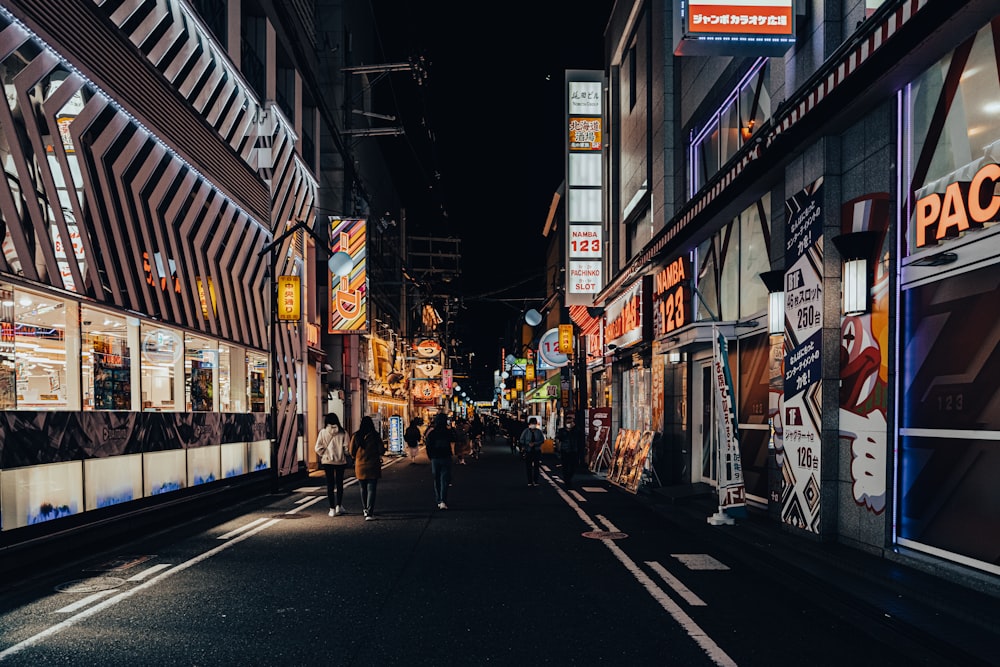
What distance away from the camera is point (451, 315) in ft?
312

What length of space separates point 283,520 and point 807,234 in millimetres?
10274

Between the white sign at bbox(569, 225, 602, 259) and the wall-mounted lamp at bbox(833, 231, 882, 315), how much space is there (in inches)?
791

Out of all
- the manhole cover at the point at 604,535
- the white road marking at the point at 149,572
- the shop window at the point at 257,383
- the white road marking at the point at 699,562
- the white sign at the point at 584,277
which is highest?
the white sign at the point at 584,277

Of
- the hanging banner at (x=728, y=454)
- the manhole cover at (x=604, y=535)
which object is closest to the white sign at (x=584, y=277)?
the hanging banner at (x=728, y=454)

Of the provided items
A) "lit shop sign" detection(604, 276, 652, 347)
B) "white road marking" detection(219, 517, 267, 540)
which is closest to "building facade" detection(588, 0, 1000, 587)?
"lit shop sign" detection(604, 276, 652, 347)

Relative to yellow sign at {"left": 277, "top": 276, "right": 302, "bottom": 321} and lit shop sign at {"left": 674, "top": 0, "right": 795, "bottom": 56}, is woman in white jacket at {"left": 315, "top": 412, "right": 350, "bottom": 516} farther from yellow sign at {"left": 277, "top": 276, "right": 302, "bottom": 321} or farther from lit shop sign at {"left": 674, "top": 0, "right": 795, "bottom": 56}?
lit shop sign at {"left": 674, "top": 0, "right": 795, "bottom": 56}

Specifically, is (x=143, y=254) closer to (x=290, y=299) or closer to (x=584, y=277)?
(x=290, y=299)

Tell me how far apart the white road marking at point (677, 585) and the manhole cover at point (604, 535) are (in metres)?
1.94

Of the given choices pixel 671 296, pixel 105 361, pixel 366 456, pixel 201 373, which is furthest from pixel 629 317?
pixel 105 361

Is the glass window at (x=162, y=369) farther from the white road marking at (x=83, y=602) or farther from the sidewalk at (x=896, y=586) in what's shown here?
the sidewalk at (x=896, y=586)

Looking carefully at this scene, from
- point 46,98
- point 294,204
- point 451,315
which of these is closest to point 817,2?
point 46,98

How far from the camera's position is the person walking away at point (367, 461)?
14.0 metres

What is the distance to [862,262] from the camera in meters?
9.88

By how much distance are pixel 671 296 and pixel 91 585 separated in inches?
596
